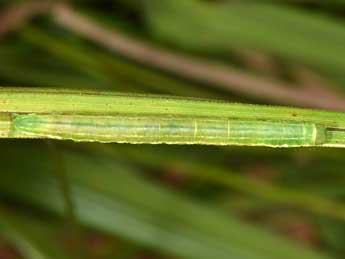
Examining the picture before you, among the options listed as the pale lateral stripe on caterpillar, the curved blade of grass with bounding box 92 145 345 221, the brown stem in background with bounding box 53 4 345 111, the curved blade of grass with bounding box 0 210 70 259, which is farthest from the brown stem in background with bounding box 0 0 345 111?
Answer: the pale lateral stripe on caterpillar

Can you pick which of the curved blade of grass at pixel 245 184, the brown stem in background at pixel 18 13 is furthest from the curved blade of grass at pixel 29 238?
the brown stem in background at pixel 18 13

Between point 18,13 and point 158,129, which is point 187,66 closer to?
point 18,13

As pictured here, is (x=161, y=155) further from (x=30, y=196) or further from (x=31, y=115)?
(x=31, y=115)

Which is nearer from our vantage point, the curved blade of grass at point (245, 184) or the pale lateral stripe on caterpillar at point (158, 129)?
the pale lateral stripe on caterpillar at point (158, 129)

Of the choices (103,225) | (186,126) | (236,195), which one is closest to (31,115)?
(186,126)

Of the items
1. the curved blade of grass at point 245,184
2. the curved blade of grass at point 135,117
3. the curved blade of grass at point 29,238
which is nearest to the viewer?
the curved blade of grass at point 135,117

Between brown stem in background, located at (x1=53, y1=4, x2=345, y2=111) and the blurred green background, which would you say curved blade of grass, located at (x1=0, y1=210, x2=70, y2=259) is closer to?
the blurred green background

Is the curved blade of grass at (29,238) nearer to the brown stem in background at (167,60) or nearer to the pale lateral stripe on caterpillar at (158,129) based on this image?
the brown stem in background at (167,60)
